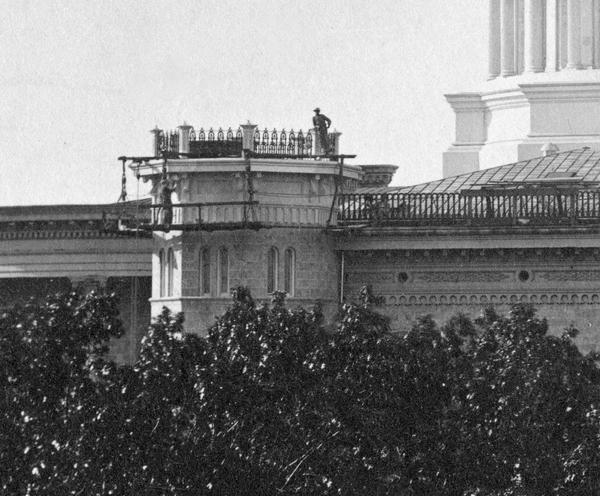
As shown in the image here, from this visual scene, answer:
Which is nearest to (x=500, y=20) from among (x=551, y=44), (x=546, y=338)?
(x=551, y=44)

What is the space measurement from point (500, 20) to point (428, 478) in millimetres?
54480

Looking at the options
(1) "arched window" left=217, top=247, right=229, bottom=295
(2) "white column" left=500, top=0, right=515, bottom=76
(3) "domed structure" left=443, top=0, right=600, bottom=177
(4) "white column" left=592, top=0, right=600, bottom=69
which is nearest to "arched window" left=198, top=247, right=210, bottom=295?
(1) "arched window" left=217, top=247, right=229, bottom=295

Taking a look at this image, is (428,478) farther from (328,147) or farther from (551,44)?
(551,44)

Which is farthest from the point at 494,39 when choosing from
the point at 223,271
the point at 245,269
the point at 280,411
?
the point at 280,411

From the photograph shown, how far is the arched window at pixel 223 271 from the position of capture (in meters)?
112

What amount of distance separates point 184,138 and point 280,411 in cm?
2310

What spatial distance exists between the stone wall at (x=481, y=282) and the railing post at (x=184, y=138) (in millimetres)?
5238

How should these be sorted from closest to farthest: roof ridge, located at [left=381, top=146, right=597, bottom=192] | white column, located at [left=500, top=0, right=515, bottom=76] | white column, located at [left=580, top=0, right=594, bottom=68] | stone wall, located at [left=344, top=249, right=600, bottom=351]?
stone wall, located at [left=344, top=249, right=600, bottom=351] → roof ridge, located at [left=381, top=146, right=597, bottom=192] → white column, located at [left=580, top=0, right=594, bottom=68] → white column, located at [left=500, top=0, right=515, bottom=76]

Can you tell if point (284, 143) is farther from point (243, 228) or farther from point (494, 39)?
point (494, 39)

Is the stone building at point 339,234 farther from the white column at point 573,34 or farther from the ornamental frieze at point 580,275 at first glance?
the white column at point 573,34

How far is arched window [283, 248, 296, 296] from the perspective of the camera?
369ft

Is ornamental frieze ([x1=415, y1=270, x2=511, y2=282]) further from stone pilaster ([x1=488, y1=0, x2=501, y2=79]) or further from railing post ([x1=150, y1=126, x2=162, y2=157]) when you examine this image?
stone pilaster ([x1=488, y1=0, x2=501, y2=79])

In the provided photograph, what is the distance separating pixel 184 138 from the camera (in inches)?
4535

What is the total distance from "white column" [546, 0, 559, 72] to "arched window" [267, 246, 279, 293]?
3114cm
